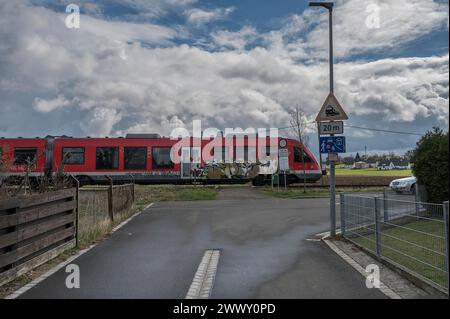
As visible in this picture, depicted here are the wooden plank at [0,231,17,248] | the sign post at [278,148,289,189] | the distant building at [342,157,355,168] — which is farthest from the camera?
the distant building at [342,157,355,168]

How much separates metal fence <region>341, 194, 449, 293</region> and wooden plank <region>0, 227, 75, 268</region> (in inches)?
229

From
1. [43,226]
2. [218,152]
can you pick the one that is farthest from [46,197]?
[218,152]

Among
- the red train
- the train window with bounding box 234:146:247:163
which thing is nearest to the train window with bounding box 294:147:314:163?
the red train

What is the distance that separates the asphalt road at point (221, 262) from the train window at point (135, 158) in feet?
46.5

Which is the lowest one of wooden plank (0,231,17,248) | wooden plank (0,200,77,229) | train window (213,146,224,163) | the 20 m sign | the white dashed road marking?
the white dashed road marking

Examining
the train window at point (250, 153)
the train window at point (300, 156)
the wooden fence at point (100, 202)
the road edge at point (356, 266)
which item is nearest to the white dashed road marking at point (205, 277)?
the road edge at point (356, 266)

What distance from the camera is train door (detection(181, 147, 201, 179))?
28906mm

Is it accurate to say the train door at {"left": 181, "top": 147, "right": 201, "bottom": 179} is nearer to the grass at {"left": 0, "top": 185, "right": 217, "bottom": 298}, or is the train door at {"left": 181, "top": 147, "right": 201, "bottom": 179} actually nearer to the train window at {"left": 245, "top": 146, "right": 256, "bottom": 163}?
the grass at {"left": 0, "top": 185, "right": 217, "bottom": 298}

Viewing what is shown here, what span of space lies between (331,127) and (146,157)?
62.4 feet

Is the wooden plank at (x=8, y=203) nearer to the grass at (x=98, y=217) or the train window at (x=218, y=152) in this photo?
the grass at (x=98, y=217)

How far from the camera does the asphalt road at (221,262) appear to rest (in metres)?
6.18

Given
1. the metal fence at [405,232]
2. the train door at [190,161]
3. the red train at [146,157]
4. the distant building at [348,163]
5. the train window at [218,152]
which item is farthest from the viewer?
the distant building at [348,163]

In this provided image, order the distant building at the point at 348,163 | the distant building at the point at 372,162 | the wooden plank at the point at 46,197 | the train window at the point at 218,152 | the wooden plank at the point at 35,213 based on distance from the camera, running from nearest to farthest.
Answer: the wooden plank at the point at 35,213 → the wooden plank at the point at 46,197 → the train window at the point at 218,152 → the distant building at the point at 372,162 → the distant building at the point at 348,163

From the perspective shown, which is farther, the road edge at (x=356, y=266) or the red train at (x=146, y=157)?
the red train at (x=146, y=157)
